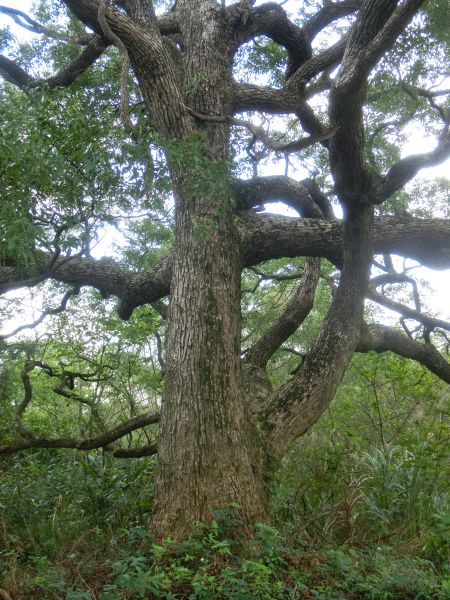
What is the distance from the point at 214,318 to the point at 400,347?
3314 millimetres

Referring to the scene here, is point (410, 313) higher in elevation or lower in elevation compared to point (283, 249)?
lower

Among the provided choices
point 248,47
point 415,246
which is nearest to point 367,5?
point 415,246

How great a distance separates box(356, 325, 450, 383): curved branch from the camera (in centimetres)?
678

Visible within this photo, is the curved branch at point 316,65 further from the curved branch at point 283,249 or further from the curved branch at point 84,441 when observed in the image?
the curved branch at point 84,441

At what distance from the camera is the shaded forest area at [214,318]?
12.8ft

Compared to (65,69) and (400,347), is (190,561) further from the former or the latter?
(65,69)

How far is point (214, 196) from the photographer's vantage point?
13.8 ft

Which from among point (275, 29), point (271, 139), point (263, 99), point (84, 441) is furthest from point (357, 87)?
point (84, 441)

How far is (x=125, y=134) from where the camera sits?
412 cm

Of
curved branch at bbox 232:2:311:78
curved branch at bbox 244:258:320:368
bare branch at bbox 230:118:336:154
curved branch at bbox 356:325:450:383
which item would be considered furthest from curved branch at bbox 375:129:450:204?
curved branch at bbox 232:2:311:78

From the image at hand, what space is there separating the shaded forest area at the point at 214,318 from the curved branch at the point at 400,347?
0.02 meters

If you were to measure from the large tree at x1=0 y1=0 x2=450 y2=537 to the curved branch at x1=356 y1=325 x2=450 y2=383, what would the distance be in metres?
0.03

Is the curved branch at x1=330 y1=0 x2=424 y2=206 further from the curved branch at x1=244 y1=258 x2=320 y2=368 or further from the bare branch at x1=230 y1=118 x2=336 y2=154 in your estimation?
the curved branch at x1=244 y1=258 x2=320 y2=368

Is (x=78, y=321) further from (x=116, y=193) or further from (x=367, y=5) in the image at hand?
(x=367, y=5)
